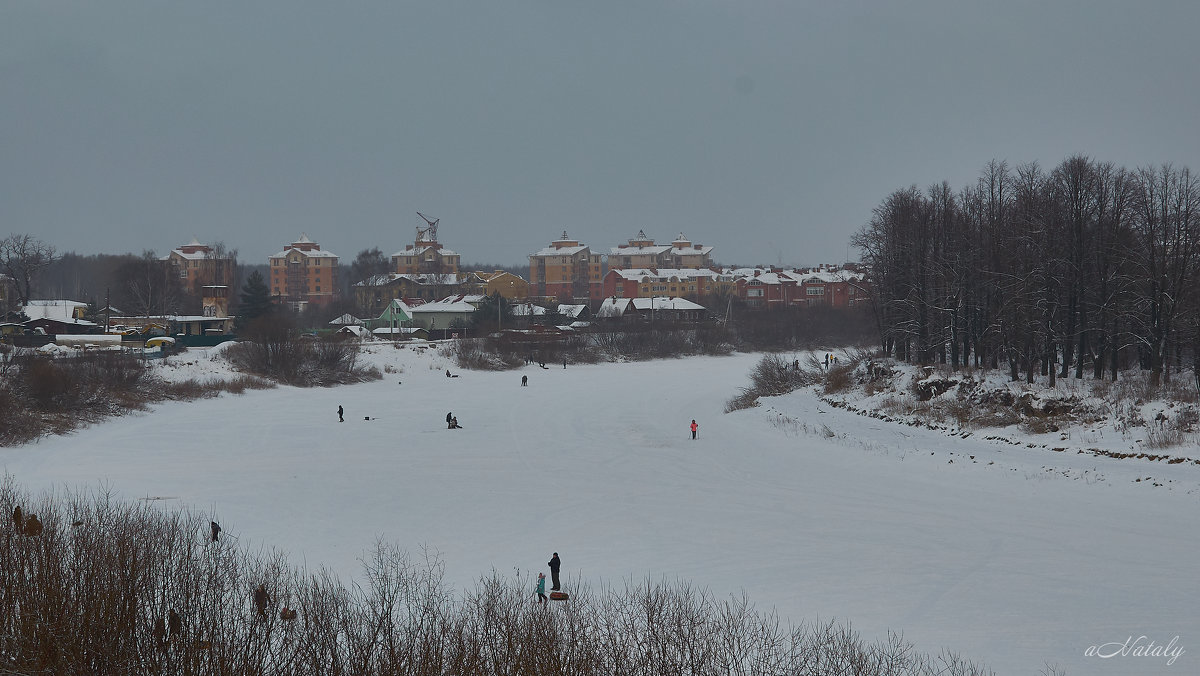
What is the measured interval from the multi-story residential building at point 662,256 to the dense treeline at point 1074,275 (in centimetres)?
13476

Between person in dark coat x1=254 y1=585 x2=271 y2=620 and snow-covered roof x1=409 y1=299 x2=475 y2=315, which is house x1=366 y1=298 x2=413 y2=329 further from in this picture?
person in dark coat x1=254 y1=585 x2=271 y2=620

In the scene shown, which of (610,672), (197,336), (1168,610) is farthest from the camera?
(197,336)

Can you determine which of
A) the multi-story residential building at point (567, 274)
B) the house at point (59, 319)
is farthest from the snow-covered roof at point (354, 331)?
the multi-story residential building at point (567, 274)

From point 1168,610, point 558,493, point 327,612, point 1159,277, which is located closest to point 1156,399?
point 1159,277

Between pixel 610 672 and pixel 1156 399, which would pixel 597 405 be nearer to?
pixel 1156 399

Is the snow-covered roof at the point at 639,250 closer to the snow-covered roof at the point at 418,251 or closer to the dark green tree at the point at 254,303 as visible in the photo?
the snow-covered roof at the point at 418,251

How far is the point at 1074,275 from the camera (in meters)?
41.0

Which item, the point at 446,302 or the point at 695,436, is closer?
the point at 695,436

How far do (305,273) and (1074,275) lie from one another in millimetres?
146077

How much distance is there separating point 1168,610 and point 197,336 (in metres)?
83.2

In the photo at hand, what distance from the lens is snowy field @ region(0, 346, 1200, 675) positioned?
16.9m

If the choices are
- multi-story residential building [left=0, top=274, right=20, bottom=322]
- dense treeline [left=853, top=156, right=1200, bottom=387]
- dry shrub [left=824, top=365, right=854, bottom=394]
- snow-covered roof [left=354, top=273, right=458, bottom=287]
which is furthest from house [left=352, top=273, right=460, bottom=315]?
dense treeline [left=853, top=156, right=1200, bottom=387]

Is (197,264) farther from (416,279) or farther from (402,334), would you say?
(402,334)

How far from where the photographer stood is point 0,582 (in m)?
12.1
